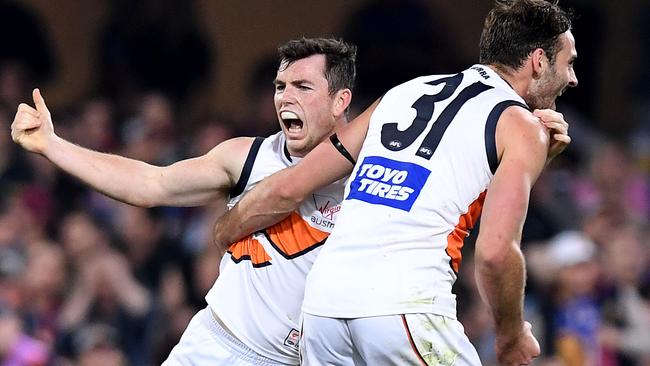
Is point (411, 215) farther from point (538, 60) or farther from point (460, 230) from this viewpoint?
point (538, 60)

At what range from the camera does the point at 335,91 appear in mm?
5230

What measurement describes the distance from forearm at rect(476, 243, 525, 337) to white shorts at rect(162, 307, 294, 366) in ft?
3.57

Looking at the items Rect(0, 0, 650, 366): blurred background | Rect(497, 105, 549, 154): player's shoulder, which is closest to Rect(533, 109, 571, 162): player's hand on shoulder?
Rect(497, 105, 549, 154): player's shoulder

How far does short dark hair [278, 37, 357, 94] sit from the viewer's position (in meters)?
5.21

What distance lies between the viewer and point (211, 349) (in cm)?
523

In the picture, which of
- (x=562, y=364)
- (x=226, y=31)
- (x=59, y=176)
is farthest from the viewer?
(x=226, y=31)

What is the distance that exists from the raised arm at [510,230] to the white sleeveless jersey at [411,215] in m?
0.10

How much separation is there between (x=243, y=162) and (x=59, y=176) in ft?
18.1

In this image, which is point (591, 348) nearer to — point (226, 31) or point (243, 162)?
point (243, 162)

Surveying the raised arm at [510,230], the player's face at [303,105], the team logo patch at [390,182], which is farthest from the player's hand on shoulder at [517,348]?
the player's face at [303,105]

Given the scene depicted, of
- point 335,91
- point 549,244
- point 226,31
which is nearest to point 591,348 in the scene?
point 549,244

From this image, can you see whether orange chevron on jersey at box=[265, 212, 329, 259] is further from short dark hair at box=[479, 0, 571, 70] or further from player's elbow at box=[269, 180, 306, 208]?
short dark hair at box=[479, 0, 571, 70]

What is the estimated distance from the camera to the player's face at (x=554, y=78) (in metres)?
4.79

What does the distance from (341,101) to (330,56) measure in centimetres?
18
